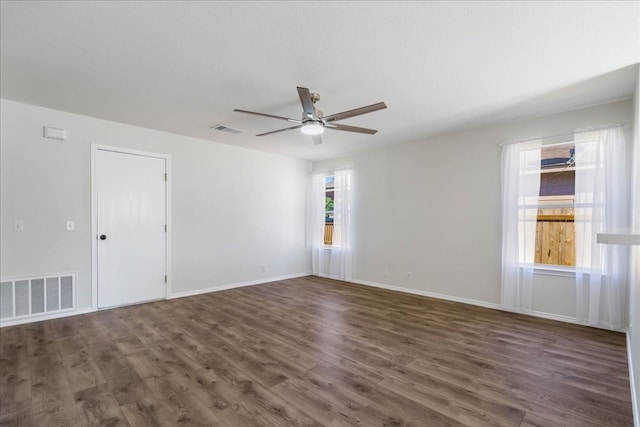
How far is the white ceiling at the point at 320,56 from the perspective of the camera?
1984 millimetres

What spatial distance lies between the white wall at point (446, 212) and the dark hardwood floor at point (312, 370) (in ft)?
1.95

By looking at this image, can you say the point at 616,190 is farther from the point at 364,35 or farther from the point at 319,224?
the point at 319,224

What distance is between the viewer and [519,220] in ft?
13.2

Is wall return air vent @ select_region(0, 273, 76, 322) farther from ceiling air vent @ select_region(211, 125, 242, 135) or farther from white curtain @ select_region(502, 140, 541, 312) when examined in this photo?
white curtain @ select_region(502, 140, 541, 312)

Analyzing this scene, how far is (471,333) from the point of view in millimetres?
3332

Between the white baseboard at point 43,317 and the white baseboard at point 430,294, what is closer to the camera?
the white baseboard at point 43,317

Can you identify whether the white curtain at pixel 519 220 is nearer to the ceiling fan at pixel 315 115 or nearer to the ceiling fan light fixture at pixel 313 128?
the ceiling fan at pixel 315 115

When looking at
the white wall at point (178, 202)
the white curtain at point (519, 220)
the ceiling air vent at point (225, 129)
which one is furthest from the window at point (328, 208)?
the white curtain at point (519, 220)

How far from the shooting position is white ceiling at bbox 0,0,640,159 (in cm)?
198

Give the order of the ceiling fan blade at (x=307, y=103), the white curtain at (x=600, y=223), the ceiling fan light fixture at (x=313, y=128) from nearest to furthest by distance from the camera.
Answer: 1. the ceiling fan blade at (x=307, y=103)
2. the ceiling fan light fixture at (x=313, y=128)
3. the white curtain at (x=600, y=223)

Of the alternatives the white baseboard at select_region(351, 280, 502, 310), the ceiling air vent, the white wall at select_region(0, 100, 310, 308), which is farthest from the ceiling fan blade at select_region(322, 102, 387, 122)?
the white baseboard at select_region(351, 280, 502, 310)

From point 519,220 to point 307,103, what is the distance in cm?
328

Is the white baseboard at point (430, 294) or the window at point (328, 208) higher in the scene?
the window at point (328, 208)

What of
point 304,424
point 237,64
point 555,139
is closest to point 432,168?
point 555,139
